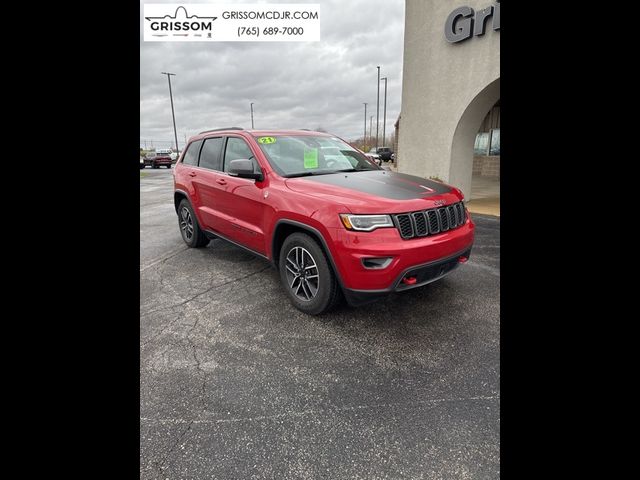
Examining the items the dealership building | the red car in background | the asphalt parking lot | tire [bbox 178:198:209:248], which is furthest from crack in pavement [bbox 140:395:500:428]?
the red car in background

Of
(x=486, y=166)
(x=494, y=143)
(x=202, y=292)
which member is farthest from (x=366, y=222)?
(x=486, y=166)

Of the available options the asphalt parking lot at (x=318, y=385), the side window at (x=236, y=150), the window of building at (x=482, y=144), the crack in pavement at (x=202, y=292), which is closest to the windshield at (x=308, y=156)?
the side window at (x=236, y=150)

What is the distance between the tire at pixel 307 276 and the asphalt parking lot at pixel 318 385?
6.4 inches

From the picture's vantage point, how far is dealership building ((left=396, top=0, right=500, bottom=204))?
827cm

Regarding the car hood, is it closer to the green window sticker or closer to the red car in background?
the green window sticker

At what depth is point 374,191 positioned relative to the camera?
3059mm

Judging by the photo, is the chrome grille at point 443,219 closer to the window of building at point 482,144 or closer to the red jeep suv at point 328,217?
the red jeep suv at point 328,217

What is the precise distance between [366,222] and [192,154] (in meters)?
3.64

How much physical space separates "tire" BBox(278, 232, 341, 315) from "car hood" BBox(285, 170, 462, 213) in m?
0.46
